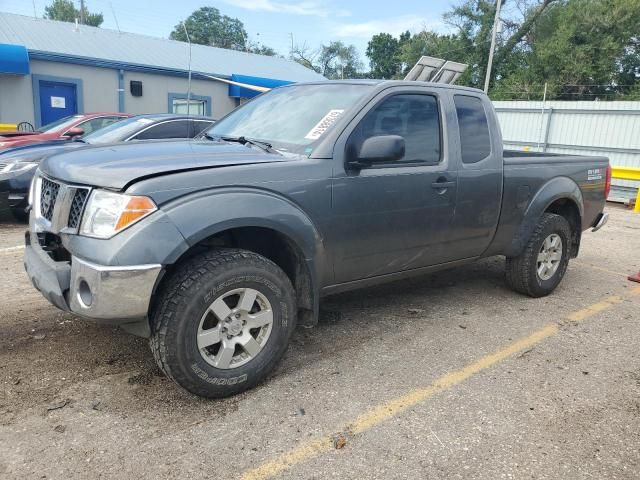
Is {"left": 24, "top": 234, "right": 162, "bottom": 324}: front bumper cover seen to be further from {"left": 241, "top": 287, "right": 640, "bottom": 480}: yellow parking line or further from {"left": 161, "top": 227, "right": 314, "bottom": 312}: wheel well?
{"left": 241, "top": 287, "right": 640, "bottom": 480}: yellow parking line

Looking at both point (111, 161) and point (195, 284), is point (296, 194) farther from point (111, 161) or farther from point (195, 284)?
point (111, 161)

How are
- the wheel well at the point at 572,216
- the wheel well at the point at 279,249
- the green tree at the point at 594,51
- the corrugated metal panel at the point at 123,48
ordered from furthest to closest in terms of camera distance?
1. the green tree at the point at 594,51
2. the corrugated metal panel at the point at 123,48
3. the wheel well at the point at 572,216
4. the wheel well at the point at 279,249

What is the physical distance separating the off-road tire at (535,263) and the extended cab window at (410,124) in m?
A: 1.49

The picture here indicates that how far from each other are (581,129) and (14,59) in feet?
53.7

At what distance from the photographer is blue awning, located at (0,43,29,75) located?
14.2 m

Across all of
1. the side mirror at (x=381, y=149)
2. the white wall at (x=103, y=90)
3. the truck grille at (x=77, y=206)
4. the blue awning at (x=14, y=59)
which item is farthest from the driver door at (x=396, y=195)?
the white wall at (x=103, y=90)

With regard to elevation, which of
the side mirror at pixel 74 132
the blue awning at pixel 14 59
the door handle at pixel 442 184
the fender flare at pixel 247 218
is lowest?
the fender flare at pixel 247 218

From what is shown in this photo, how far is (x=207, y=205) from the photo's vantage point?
Result: 276 centimetres

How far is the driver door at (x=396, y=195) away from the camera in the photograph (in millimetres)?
3404

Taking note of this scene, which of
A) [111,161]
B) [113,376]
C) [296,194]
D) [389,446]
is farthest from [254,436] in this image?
[111,161]

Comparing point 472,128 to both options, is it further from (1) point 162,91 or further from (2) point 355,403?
(1) point 162,91

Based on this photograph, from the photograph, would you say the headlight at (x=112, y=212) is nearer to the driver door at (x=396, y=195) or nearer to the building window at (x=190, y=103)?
the driver door at (x=396, y=195)

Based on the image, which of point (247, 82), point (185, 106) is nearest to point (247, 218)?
point (185, 106)

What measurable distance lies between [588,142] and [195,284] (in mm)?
15817
